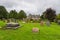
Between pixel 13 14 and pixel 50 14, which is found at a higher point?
pixel 13 14

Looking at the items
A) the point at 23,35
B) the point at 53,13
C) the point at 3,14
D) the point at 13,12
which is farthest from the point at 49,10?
the point at 23,35

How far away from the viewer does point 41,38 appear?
76.0ft

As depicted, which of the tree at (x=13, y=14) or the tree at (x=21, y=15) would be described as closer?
the tree at (x=13, y=14)

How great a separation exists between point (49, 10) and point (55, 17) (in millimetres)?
3937

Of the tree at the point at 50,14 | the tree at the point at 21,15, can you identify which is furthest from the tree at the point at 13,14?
the tree at the point at 50,14

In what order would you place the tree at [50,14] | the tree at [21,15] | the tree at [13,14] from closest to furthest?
the tree at [50,14], the tree at [13,14], the tree at [21,15]

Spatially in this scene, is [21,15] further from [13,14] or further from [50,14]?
[50,14]

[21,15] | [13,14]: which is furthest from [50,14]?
[13,14]

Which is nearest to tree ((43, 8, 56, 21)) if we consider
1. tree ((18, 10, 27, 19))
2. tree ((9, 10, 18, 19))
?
tree ((18, 10, 27, 19))

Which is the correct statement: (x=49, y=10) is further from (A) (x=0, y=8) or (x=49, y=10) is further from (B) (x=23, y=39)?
(B) (x=23, y=39)

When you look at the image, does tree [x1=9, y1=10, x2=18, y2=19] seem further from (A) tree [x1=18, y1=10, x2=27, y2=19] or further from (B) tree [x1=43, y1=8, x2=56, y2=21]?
(B) tree [x1=43, y1=8, x2=56, y2=21]

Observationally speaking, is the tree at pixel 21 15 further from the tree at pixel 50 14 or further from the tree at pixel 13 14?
the tree at pixel 50 14

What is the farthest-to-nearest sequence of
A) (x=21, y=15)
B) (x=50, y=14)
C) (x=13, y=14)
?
(x=21, y=15)
(x=13, y=14)
(x=50, y=14)

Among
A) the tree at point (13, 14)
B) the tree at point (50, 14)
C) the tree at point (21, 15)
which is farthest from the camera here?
the tree at point (21, 15)
